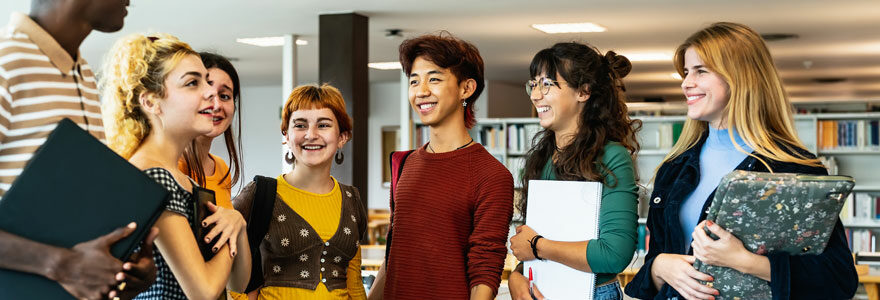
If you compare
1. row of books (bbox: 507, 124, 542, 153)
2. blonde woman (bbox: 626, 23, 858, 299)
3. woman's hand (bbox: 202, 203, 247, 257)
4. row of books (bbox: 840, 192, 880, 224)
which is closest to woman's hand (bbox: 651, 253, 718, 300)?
blonde woman (bbox: 626, 23, 858, 299)

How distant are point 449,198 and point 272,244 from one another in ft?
1.59

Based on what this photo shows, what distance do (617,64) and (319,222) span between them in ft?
3.09

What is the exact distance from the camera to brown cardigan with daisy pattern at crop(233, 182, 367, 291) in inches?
86.7

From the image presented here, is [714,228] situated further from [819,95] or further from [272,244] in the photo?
[819,95]

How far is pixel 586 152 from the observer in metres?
2.16

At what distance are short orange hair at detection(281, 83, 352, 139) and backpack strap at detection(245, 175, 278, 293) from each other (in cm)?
24

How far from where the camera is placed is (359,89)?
25.9 feet

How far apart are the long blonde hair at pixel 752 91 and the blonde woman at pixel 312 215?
40.6 inches

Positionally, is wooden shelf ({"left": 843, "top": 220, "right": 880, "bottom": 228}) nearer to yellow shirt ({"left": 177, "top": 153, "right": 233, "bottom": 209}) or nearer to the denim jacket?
the denim jacket

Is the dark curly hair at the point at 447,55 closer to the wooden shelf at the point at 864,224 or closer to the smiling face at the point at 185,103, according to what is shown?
the smiling face at the point at 185,103

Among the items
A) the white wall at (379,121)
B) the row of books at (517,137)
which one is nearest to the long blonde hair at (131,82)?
the row of books at (517,137)


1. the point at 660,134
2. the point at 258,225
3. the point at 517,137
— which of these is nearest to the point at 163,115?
the point at 258,225

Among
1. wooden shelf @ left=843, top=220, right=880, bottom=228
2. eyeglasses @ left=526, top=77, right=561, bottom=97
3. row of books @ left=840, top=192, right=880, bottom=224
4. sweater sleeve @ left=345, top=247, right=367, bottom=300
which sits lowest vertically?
wooden shelf @ left=843, top=220, right=880, bottom=228

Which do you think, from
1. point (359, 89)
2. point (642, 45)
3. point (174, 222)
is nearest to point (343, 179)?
point (359, 89)
